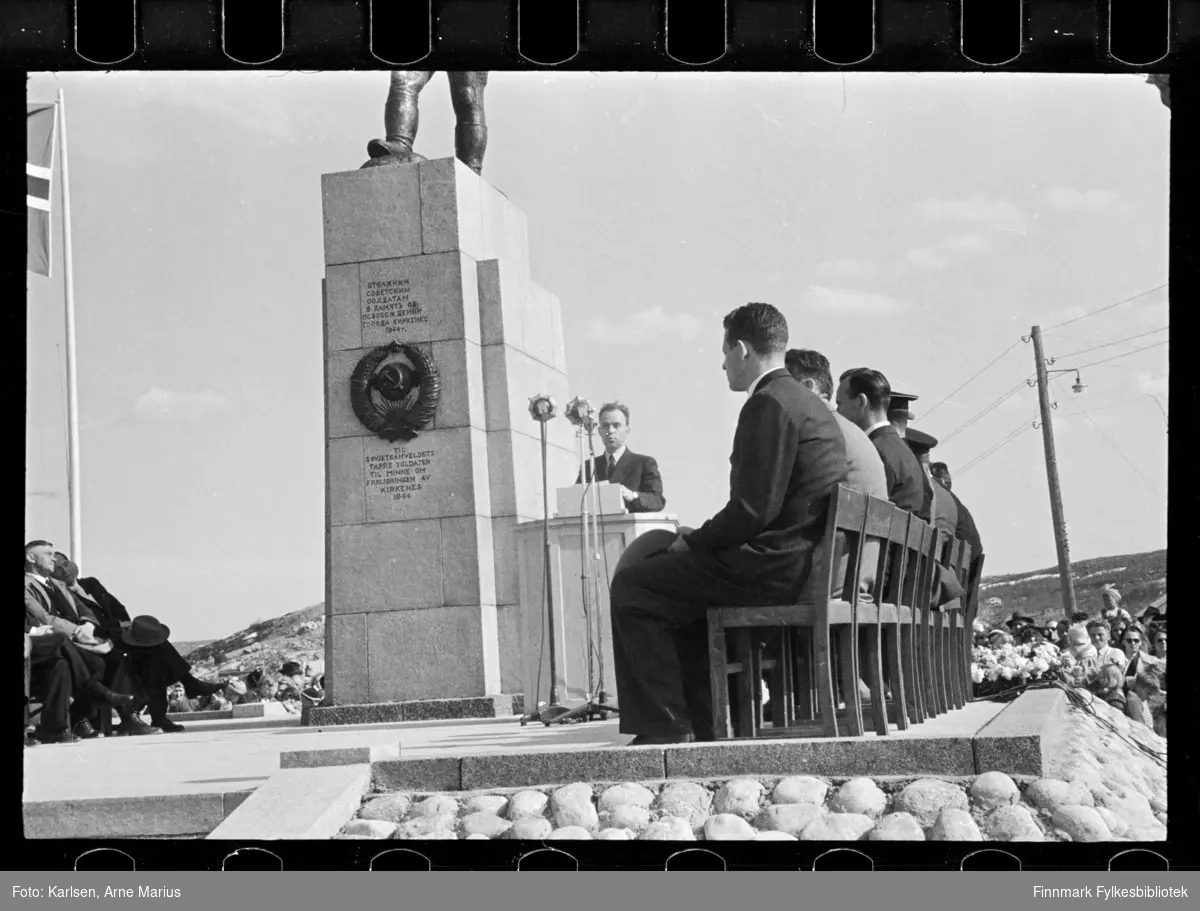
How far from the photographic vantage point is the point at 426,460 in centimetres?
1264

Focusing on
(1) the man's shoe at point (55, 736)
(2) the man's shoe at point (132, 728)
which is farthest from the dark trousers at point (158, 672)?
(1) the man's shoe at point (55, 736)

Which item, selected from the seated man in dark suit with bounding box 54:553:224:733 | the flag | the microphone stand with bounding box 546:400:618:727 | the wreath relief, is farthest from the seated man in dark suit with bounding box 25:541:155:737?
the microphone stand with bounding box 546:400:618:727

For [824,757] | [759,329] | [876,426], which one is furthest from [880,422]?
[824,757]

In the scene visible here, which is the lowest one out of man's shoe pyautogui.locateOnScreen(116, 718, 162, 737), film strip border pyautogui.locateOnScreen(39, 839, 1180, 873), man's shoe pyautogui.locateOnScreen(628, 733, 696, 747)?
man's shoe pyautogui.locateOnScreen(116, 718, 162, 737)

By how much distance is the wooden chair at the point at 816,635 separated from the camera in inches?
221

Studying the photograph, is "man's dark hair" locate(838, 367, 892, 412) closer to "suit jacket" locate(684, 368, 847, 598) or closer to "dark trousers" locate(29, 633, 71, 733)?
"suit jacket" locate(684, 368, 847, 598)

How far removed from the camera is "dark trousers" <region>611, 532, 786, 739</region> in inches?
225

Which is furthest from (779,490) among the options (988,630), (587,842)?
(988,630)

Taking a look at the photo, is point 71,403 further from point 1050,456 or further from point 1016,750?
point 1016,750

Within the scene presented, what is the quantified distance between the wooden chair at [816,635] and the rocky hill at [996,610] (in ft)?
21.0

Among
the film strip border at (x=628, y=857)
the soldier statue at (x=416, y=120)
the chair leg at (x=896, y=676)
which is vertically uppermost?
the soldier statue at (x=416, y=120)

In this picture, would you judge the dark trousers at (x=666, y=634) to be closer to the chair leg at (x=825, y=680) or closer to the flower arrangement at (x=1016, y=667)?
the chair leg at (x=825, y=680)

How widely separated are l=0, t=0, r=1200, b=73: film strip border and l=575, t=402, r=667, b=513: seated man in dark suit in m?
6.87

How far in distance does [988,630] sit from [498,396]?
180 inches
